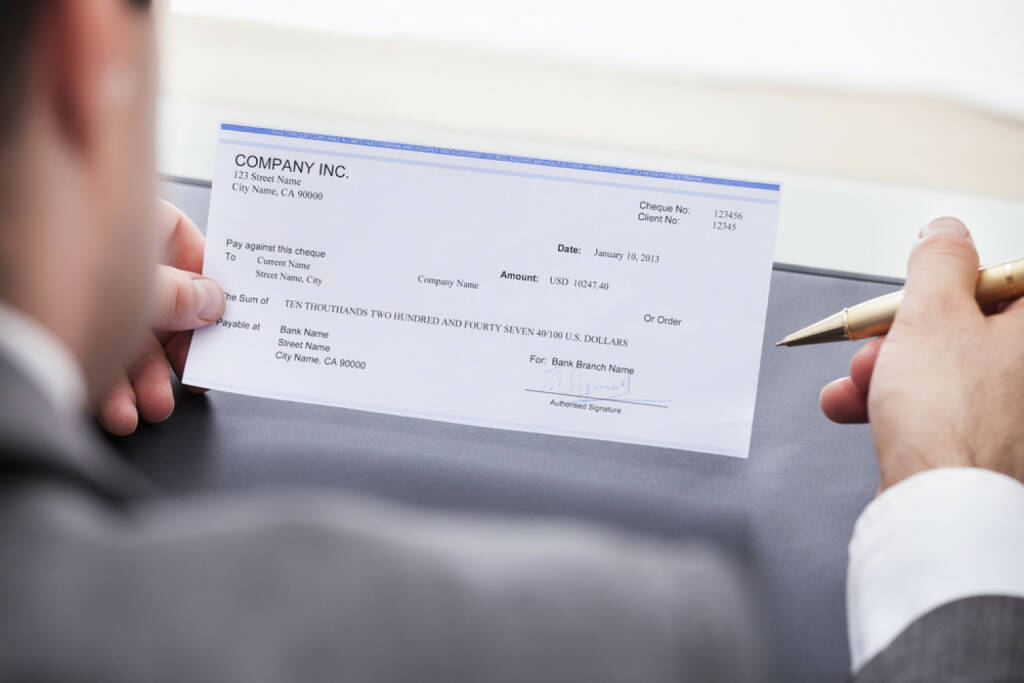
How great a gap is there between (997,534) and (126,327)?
1.36 feet

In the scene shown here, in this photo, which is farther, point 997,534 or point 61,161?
point 997,534

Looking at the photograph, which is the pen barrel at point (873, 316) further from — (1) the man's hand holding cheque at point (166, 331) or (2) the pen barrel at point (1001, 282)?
(1) the man's hand holding cheque at point (166, 331)

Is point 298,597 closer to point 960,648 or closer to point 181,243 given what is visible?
point 960,648

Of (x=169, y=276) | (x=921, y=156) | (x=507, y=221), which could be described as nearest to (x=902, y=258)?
(x=921, y=156)

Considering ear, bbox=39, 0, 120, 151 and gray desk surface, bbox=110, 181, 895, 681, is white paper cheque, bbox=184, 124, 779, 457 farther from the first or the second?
ear, bbox=39, 0, 120, 151

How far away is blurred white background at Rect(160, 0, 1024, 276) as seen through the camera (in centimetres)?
117

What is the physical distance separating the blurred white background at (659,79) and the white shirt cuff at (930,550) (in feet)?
2.35

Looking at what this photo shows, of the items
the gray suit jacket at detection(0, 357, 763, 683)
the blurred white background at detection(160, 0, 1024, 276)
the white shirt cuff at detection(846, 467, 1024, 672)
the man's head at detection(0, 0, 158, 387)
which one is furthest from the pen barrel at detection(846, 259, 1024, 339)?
the blurred white background at detection(160, 0, 1024, 276)

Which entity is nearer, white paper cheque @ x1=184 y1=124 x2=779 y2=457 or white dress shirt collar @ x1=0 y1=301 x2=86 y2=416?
white dress shirt collar @ x1=0 y1=301 x2=86 y2=416

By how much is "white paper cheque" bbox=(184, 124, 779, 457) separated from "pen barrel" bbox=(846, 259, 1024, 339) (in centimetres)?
6

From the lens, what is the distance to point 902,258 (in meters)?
0.90

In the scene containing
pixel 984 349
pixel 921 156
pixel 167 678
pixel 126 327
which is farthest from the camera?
pixel 921 156

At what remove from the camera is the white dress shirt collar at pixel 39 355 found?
11.5 inches

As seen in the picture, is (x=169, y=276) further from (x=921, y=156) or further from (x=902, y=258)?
(x=921, y=156)
